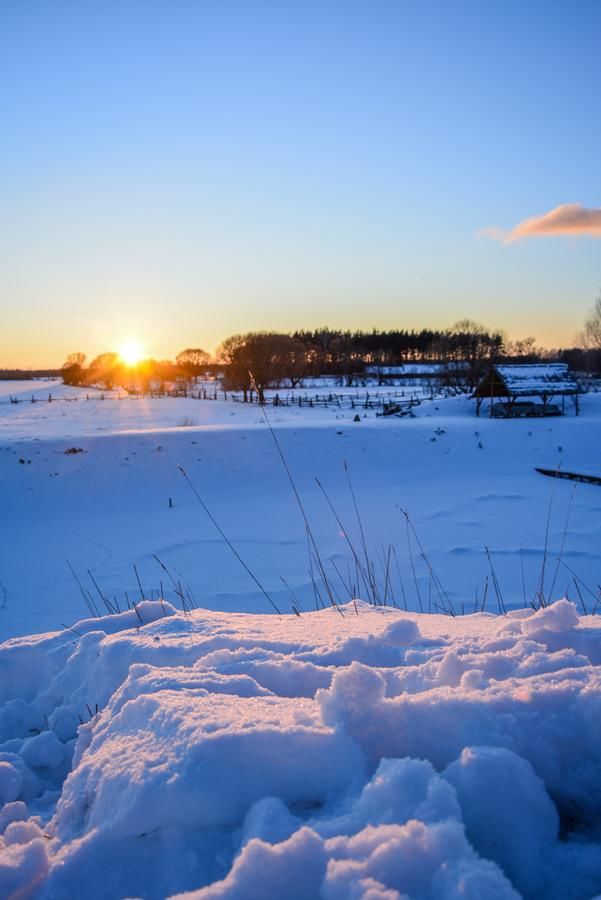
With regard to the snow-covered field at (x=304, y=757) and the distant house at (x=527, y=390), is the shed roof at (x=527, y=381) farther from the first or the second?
the snow-covered field at (x=304, y=757)

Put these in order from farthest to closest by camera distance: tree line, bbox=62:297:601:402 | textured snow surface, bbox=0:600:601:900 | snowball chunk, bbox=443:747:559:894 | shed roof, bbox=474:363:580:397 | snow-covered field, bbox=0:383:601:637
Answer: tree line, bbox=62:297:601:402, shed roof, bbox=474:363:580:397, snow-covered field, bbox=0:383:601:637, snowball chunk, bbox=443:747:559:894, textured snow surface, bbox=0:600:601:900

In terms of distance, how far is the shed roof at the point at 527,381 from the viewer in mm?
33750

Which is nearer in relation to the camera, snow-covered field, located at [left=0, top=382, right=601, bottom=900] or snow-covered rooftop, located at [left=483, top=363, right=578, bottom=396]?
snow-covered field, located at [left=0, top=382, right=601, bottom=900]

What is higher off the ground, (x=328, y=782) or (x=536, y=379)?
(x=536, y=379)

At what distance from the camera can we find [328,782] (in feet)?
5.07

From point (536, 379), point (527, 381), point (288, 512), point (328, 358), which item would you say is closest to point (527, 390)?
point (527, 381)

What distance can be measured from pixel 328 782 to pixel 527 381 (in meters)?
36.6

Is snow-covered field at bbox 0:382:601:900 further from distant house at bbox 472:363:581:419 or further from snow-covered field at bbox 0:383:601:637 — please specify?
distant house at bbox 472:363:581:419

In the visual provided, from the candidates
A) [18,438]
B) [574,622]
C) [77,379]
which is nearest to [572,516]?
[574,622]

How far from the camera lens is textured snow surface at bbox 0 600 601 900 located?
1.24 m

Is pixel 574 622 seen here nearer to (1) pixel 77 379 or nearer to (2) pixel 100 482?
(2) pixel 100 482

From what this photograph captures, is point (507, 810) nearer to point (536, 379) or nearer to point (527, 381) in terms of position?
point (527, 381)

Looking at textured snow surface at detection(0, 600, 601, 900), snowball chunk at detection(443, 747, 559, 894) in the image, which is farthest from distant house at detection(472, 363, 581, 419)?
snowball chunk at detection(443, 747, 559, 894)

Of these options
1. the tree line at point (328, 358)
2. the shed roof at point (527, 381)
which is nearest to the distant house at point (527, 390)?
the shed roof at point (527, 381)
